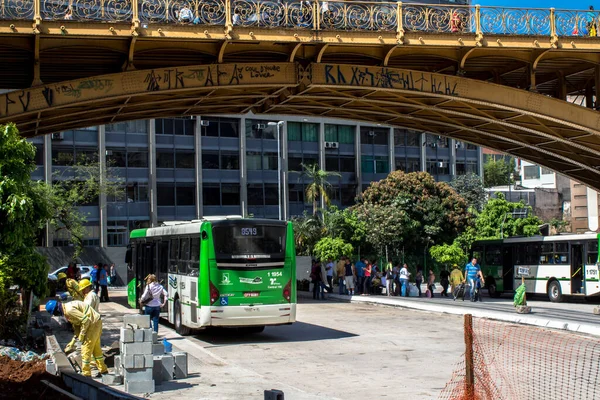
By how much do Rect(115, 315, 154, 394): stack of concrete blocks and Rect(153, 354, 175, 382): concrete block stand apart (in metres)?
0.69

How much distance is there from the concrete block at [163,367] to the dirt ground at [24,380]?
1456 mm

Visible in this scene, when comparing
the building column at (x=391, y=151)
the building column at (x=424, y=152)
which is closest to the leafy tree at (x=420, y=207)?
the building column at (x=391, y=151)

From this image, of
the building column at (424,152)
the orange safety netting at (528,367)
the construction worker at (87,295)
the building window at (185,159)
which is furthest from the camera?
the building column at (424,152)

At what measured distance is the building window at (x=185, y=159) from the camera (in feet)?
186

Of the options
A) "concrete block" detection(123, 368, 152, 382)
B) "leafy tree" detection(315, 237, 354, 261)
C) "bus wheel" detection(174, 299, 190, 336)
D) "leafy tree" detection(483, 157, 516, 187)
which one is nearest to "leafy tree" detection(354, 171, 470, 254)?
"leafy tree" detection(315, 237, 354, 261)

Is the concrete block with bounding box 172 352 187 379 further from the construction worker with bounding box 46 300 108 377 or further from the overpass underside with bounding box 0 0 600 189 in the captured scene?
the overpass underside with bounding box 0 0 600 189

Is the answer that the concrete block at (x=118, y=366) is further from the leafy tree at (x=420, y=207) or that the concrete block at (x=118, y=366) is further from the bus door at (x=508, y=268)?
the leafy tree at (x=420, y=207)

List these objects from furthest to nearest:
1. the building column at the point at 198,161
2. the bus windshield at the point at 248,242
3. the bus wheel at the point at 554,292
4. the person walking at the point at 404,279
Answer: the building column at the point at 198,161, the person walking at the point at 404,279, the bus wheel at the point at 554,292, the bus windshield at the point at 248,242

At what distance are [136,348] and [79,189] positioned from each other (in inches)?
1677

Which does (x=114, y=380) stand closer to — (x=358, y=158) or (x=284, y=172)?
(x=284, y=172)

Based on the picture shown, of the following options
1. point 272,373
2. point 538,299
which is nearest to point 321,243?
point 538,299

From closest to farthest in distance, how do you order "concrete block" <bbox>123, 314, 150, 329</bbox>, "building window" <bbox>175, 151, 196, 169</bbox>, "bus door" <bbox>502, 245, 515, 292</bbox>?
1. "concrete block" <bbox>123, 314, 150, 329</bbox>
2. "bus door" <bbox>502, 245, 515, 292</bbox>
3. "building window" <bbox>175, 151, 196, 169</bbox>

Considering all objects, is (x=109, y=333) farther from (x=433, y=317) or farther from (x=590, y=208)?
(x=590, y=208)

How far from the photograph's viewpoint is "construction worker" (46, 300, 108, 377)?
39.1 feet
